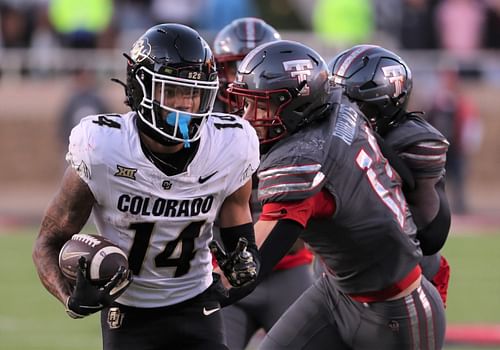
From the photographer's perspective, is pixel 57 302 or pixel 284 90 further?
pixel 57 302

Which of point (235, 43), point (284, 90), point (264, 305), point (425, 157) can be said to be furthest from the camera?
point (235, 43)

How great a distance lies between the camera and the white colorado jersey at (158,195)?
415 cm

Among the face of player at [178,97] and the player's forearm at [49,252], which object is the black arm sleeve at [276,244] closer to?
the face of player at [178,97]

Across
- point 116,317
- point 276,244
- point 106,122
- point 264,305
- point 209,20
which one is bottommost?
point 209,20

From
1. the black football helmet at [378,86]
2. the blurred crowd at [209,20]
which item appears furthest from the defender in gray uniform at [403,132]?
the blurred crowd at [209,20]

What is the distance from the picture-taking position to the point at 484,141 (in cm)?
1605

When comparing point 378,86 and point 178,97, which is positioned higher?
point 178,97

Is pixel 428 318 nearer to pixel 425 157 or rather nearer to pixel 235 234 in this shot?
pixel 425 157

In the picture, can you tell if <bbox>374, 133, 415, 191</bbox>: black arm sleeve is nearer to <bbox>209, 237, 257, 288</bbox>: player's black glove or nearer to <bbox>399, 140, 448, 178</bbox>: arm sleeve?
<bbox>399, 140, 448, 178</bbox>: arm sleeve

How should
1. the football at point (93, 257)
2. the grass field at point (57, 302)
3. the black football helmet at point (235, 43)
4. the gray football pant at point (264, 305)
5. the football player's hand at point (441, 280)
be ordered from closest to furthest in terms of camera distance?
the football at point (93, 257), the football player's hand at point (441, 280), the gray football pant at point (264, 305), the black football helmet at point (235, 43), the grass field at point (57, 302)

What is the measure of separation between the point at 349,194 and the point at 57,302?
505 cm

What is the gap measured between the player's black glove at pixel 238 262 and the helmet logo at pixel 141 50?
675mm

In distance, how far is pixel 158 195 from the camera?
4.21 m

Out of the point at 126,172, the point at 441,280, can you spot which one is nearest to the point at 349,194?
the point at 126,172
